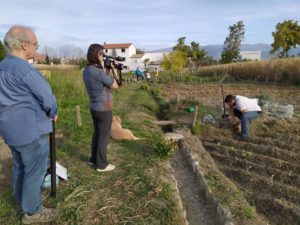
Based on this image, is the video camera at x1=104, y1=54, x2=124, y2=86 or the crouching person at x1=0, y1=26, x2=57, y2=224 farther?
→ the video camera at x1=104, y1=54, x2=124, y2=86

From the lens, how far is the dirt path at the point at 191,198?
394 centimetres

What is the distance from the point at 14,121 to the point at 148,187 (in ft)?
6.72

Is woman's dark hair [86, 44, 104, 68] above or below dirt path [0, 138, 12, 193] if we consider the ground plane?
above

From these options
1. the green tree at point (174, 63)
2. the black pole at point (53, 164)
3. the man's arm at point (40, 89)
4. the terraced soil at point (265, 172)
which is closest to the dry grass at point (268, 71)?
the green tree at point (174, 63)

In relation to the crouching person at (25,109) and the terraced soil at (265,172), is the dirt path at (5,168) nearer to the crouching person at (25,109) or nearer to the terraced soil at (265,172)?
the crouching person at (25,109)

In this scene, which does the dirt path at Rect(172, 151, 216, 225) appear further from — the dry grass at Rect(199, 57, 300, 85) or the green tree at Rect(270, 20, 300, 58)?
the green tree at Rect(270, 20, 300, 58)

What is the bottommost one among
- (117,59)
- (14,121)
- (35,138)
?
(35,138)

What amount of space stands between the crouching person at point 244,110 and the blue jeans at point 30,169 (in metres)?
5.37

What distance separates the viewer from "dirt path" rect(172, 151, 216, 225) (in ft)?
12.9

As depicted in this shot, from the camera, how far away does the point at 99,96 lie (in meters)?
4.41

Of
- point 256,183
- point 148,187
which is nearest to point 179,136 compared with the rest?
point 256,183

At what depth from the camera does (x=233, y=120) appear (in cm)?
822

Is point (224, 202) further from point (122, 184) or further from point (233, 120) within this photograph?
point (233, 120)

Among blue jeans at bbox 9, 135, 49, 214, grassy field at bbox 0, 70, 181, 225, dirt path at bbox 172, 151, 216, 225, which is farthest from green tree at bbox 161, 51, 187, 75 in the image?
blue jeans at bbox 9, 135, 49, 214
